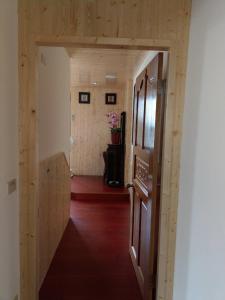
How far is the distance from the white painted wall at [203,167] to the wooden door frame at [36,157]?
0.22 ft

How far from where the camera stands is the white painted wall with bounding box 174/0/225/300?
135cm

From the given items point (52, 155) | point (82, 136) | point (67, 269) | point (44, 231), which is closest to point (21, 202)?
point (44, 231)

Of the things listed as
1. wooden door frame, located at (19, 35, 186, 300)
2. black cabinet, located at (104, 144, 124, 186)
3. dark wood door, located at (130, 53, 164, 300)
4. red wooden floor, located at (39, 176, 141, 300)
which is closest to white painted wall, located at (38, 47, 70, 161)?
wooden door frame, located at (19, 35, 186, 300)

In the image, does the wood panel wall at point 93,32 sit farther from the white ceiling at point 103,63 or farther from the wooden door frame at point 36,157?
the white ceiling at point 103,63

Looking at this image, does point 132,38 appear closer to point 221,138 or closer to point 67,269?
point 221,138

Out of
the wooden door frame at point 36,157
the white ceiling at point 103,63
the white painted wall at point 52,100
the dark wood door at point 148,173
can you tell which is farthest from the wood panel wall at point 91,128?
the wooden door frame at point 36,157

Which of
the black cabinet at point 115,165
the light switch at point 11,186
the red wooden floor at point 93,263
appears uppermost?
the light switch at point 11,186

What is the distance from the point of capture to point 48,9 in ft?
5.91

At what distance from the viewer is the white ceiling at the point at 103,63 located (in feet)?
11.5

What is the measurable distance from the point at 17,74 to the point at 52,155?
4.20 ft

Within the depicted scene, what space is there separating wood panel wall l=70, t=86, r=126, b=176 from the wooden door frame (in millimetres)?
5026

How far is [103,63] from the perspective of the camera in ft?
14.0

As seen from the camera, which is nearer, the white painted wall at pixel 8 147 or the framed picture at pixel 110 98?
the white painted wall at pixel 8 147

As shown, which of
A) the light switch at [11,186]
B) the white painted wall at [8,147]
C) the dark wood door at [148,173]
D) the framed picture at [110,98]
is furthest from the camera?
the framed picture at [110,98]
